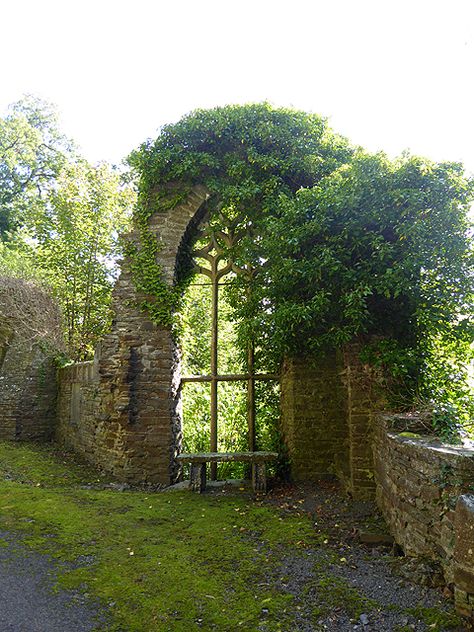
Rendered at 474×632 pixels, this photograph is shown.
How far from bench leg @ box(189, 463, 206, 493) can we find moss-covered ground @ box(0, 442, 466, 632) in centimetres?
18

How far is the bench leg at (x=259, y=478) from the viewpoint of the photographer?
6367mm

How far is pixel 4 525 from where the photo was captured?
4773 millimetres

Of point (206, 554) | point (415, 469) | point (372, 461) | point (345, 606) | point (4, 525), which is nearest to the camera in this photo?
point (345, 606)

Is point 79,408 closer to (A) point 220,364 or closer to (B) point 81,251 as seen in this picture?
(A) point 220,364

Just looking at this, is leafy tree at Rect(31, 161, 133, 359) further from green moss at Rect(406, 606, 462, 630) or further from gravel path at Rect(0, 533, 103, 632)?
green moss at Rect(406, 606, 462, 630)

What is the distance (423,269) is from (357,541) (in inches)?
120

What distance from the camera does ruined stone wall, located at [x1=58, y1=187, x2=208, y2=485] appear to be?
7.20m

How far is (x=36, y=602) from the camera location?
320 centimetres

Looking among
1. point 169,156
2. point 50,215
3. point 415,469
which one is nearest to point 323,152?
point 169,156

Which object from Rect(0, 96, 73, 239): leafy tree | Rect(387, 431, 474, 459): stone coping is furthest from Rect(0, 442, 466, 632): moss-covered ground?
Rect(0, 96, 73, 239): leafy tree

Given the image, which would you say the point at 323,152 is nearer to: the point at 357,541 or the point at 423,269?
the point at 423,269

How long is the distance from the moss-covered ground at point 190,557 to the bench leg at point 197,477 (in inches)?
7.0

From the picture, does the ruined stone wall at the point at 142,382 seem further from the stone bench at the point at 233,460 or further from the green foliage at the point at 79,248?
the green foliage at the point at 79,248

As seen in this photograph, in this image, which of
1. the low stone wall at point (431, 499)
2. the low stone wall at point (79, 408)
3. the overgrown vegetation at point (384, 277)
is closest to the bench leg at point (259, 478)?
the overgrown vegetation at point (384, 277)
